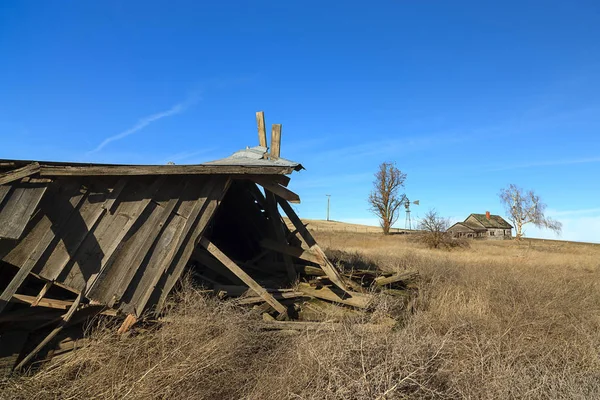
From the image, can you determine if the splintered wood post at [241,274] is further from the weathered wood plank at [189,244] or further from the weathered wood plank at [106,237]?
the weathered wood plank at [106,237]

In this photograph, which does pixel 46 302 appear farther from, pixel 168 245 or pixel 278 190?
pixel 278 190

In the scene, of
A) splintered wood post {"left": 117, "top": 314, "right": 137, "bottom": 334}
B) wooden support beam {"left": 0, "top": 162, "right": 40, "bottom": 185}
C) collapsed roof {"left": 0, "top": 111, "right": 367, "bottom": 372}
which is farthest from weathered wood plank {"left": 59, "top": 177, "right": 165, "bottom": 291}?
wooden support beam {"left": 0, "top": 162, "right": 40, "bottom": 185}

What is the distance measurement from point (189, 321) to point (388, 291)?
451cm

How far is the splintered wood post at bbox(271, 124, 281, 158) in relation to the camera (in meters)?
9.04

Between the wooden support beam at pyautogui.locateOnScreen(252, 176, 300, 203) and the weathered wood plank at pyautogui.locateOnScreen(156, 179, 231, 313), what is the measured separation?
0.63 metres

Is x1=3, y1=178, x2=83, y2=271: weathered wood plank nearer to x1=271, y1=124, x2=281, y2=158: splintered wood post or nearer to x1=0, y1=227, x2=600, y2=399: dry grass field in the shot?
x1=0, y1=227, x2=600, y2=399: dry grass field

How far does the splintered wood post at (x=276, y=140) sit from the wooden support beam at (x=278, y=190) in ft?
6.06

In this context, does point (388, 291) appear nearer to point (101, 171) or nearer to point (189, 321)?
point (189, 321)

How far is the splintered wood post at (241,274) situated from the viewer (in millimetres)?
6777

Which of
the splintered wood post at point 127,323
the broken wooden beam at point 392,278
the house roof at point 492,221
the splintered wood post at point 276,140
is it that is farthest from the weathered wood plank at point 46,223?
the house roof at point 492,221

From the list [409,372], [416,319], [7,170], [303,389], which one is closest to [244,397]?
[303,389]

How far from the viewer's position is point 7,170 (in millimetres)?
5289

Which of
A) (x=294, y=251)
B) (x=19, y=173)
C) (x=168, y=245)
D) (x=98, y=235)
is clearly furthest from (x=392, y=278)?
(x=19, y=173)

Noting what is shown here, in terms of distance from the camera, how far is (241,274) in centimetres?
691
